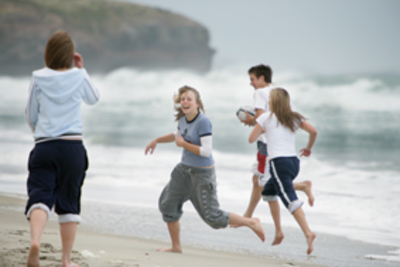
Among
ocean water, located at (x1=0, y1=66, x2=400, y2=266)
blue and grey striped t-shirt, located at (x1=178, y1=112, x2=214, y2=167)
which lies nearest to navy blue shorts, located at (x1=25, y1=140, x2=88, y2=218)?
blue and grey striped t-shirt, located at (x1=178, y1=112, x2=214, y2=167)

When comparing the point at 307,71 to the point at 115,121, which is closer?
the point at 115,121

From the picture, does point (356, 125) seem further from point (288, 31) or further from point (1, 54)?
point (1, 54)

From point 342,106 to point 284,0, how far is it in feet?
44.7

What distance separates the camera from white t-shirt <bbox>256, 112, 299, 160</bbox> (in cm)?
372

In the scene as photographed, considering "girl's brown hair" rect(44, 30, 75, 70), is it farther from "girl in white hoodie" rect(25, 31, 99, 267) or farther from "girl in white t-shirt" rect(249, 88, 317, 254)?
"girl in white t-shirt" rect(249, 88, 317, 254)

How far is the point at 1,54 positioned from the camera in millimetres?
32156

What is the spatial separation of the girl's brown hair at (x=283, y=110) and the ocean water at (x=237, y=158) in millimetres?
1077

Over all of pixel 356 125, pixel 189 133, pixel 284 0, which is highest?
pixel 284 0

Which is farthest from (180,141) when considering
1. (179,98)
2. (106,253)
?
(106,253)

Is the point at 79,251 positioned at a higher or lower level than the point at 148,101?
lower

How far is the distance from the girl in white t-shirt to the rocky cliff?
27618 millimetres

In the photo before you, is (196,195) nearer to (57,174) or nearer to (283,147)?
(283,147)

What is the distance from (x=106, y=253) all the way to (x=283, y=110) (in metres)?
1.68

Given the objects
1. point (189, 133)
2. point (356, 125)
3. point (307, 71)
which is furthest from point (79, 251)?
point (307, 71)
